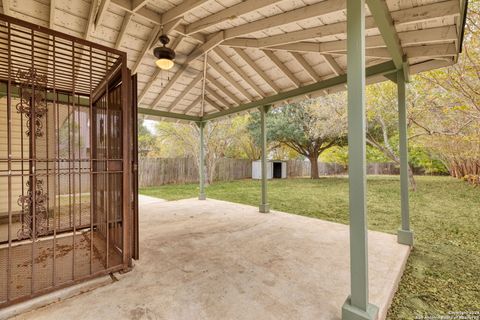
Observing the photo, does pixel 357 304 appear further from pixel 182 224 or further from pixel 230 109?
pixel 230 109

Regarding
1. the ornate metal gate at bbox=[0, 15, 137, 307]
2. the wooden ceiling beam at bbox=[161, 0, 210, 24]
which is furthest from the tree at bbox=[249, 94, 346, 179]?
the ornate metal gate at bbox=[0, 15, 137, 307]

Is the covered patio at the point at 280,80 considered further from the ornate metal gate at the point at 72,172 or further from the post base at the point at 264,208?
the post base at the point at 264,208

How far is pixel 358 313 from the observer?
5.82 ft

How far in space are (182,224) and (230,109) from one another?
10.5ft

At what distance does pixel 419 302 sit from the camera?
7.25 ft

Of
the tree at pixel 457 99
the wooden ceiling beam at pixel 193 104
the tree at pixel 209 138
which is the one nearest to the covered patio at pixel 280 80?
the wooden ceiling beam at pixel 193 104

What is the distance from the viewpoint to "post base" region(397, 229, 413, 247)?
344 cm

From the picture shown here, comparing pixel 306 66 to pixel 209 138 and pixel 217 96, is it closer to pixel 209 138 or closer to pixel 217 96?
pixel 217 96

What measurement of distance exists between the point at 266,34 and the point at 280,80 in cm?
130

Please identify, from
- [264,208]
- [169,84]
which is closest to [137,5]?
[169,84]

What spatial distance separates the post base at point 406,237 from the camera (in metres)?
3.44

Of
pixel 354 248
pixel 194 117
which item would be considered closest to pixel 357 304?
pixel 354 248

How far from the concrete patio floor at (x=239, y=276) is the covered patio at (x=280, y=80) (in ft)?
0.06

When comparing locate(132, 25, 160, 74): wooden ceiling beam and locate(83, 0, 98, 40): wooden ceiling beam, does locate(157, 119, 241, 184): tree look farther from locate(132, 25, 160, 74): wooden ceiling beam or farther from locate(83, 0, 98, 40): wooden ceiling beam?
locate(83, 0, 98, 40): wooden ceiling beam
